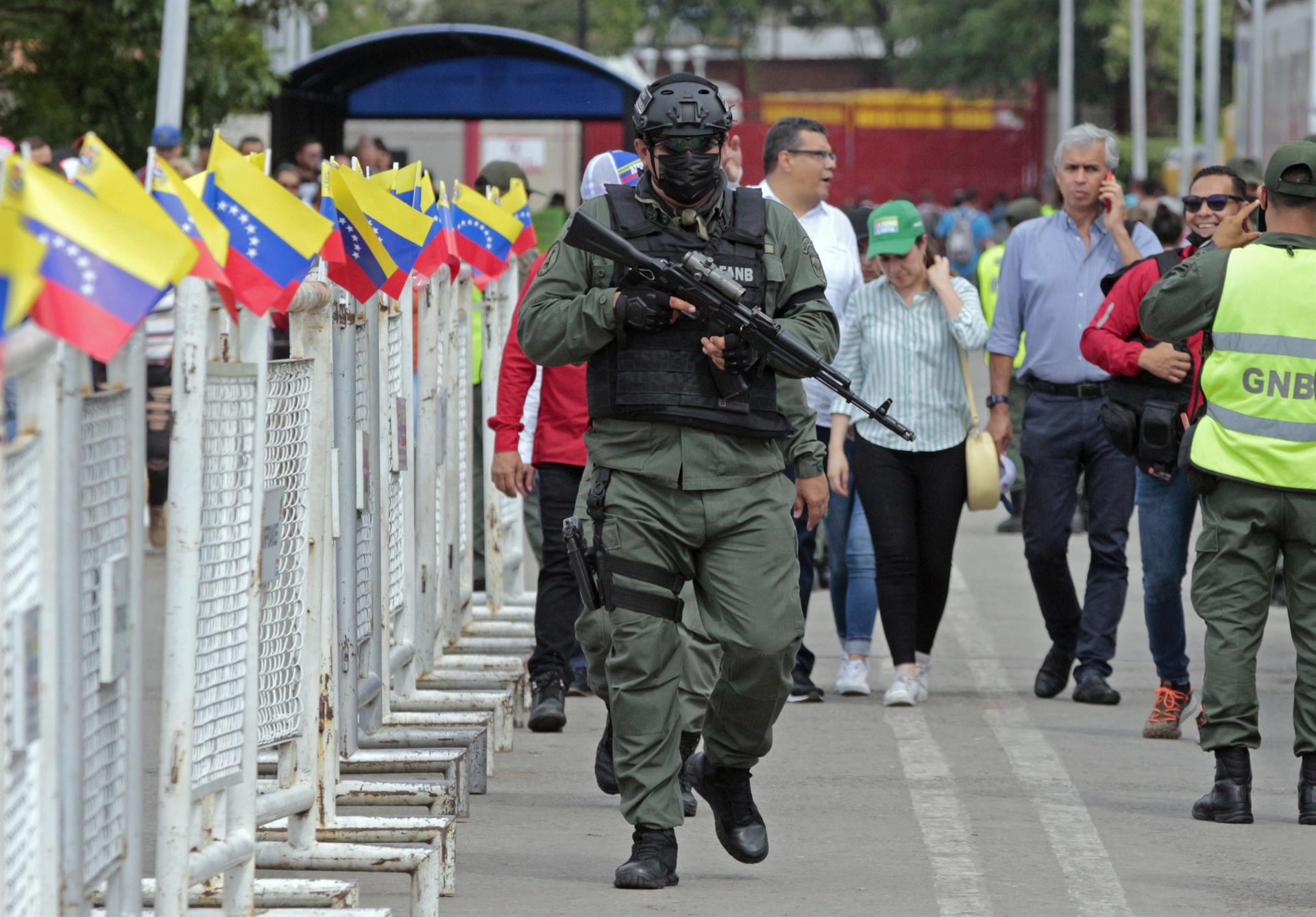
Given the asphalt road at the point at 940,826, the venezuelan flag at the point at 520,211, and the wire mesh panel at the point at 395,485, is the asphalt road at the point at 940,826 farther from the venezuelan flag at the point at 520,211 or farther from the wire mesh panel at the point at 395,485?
the venezuelan flag at the point at 520,211

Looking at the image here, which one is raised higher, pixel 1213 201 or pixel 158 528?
pixel 1213 201

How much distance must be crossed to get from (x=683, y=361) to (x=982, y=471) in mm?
2918

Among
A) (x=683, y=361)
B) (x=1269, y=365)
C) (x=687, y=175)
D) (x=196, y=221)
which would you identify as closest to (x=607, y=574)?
(x=683, y=361)

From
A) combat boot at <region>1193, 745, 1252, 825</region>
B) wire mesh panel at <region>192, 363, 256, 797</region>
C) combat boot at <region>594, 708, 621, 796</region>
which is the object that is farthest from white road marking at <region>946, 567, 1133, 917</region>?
wire mesh panel at <region>192, 363, 256, 797</region>

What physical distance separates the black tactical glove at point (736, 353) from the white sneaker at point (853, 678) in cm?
338

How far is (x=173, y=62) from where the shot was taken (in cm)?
1454

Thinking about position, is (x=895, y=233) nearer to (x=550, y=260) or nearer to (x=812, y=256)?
(x=812, y=256)

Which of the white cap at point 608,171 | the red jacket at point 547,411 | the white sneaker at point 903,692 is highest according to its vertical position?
the white cap at point 608,171

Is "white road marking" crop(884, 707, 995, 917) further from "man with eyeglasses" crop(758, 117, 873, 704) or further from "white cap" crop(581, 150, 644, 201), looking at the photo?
"white cap" crop(581, 150, 644, 201)

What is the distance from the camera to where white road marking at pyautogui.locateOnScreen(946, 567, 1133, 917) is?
18.4ft

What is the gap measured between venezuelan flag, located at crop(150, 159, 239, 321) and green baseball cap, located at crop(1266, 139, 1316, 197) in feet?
10.9

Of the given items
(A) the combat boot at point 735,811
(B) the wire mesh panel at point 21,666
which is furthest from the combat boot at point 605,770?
(B) the wire mesh panel at point 21,666

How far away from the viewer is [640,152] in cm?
586

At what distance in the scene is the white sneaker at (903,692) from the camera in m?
8.33
